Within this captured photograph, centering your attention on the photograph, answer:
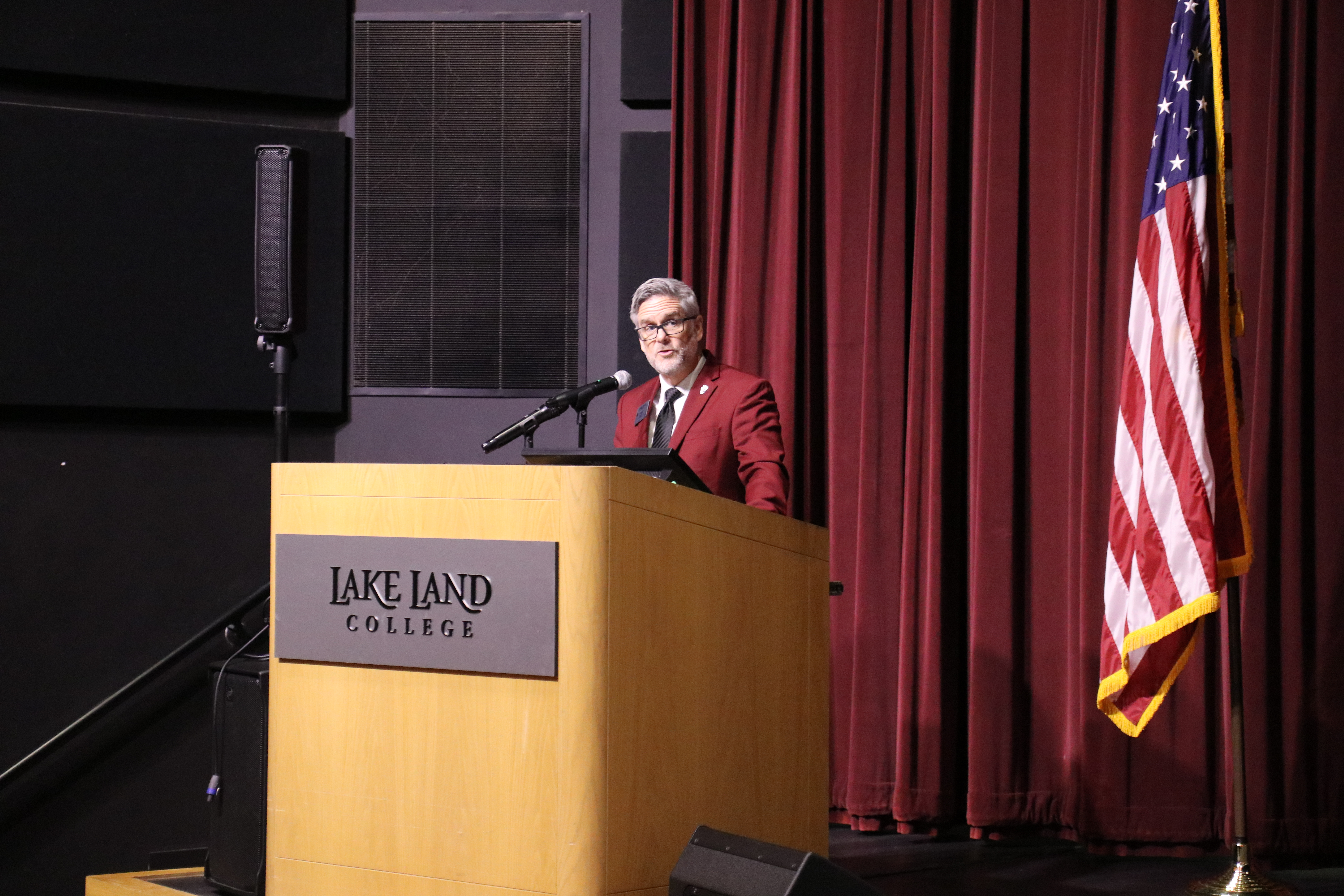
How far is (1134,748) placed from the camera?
3.32 meters

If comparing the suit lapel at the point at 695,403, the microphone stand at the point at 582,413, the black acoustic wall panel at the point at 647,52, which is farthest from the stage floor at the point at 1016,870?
the black acoustic wall panel at the point at 647,52

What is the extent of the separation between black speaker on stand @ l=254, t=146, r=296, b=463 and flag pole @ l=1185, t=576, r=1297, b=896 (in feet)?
8.25

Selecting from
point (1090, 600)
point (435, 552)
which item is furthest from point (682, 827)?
point (1090, 600)

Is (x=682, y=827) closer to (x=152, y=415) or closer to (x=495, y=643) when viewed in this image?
(x=495, y=643)

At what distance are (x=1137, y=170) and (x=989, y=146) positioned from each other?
0.44m

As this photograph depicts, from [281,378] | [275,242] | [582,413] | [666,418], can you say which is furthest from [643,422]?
[275,242]

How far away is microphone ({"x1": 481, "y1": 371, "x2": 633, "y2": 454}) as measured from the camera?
209 centimetres

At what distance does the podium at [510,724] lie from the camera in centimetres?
150

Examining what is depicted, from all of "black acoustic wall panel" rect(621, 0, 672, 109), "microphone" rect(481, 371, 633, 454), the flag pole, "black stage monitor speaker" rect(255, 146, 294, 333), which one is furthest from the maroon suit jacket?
"black acoustic wall panel" rect(621, 0, 672, 109)

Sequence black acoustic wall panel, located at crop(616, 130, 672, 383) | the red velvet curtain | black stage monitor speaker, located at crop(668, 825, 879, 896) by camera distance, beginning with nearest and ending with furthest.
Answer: black stage monitor speaker, located at crop(668, 825, 879, 896) < the red velvet curtain < black acoustic wall panel, located at crop(616, 130, 672, 383)

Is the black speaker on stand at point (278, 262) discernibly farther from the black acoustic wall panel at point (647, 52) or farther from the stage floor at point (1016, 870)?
the stage floor at point (1016, 870)

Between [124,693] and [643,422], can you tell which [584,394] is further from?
[124,693]

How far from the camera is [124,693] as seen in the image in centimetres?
338

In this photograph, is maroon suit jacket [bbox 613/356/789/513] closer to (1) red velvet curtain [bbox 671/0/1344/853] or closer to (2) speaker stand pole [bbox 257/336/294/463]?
(1) red velvet curtain [bbox 671/0/1344/853]
